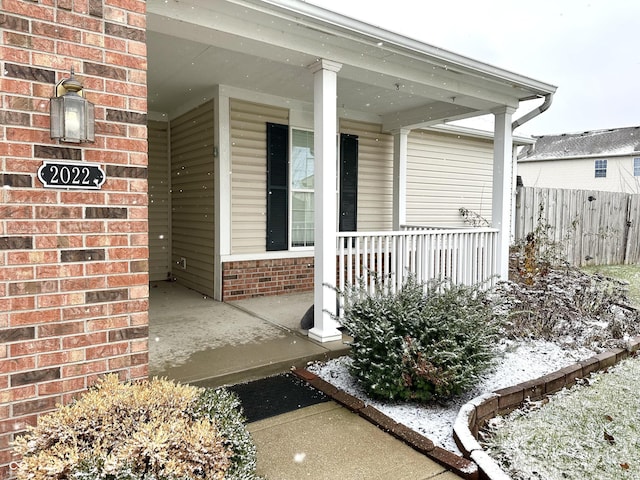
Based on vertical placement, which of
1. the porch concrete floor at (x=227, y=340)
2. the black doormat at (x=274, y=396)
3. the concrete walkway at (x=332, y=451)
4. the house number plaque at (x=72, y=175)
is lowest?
the concrete walkway at (x=332, y=451)

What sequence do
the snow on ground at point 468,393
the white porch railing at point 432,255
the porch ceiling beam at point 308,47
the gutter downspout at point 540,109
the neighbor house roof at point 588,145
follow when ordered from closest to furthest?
the snow on ground at point 468,393
the porch ceiling beam at point 308,47
the white porch railing at point 432,255
the gutter downspout at point 540,109
the neighbor house roof at point 588,145

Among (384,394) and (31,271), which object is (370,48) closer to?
(384,394)

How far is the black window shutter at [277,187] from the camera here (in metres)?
6.25

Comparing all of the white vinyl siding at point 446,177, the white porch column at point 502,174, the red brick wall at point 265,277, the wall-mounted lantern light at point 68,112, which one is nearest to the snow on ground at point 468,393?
the white porch column at point 502,174

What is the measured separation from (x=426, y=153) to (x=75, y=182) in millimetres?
7132

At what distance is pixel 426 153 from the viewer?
8.45 meters

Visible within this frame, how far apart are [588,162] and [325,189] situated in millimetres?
23522

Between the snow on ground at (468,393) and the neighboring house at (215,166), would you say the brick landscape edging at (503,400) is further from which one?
the neighboring house at (215,166)

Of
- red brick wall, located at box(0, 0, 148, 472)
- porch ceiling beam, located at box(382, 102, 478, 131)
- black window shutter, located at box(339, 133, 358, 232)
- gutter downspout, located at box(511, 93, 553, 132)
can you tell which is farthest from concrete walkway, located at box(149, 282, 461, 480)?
gutter downspout, located at box(511, 93, 553, 132)

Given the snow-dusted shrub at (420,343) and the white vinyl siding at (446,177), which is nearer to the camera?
the snow-dusted shrub at (420,343)

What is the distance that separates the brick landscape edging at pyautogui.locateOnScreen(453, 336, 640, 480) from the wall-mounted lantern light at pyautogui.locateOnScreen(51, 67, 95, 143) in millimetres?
2454

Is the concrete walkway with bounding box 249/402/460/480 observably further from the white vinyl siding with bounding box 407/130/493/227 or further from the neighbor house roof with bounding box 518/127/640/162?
the neighbor house roof with bounding box 518/127/640/162

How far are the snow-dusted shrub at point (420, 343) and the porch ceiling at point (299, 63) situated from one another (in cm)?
222

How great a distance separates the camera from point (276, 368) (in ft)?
12.0
